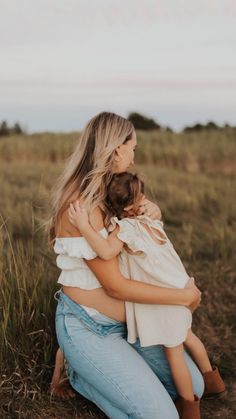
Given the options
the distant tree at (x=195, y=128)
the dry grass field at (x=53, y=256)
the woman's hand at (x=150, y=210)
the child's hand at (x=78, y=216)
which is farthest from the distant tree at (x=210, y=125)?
the child's hand at (x=78, y=216)

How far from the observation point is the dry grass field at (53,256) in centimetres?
320

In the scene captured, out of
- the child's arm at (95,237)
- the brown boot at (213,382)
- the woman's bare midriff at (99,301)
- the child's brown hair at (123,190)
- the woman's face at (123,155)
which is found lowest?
the brown boot at (213,382)

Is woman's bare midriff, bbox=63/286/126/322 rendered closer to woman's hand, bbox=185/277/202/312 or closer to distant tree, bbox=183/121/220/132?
woman's hand, bbox=185/277/202/312

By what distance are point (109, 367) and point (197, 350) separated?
64cm

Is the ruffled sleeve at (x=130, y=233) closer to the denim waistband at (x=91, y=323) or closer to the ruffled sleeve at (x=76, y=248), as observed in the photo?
the ruffled sleeve at (x=76, y=248)

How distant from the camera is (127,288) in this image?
111 inches

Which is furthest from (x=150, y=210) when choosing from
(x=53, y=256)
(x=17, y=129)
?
(x=17, y=129)

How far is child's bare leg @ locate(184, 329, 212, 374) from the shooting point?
3240 mm

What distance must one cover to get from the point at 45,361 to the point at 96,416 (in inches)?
14.1

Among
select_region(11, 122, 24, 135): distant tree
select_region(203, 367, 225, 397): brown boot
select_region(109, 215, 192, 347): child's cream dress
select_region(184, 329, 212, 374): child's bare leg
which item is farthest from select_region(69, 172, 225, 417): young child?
select_region(11, 122, 24, 135): distant tree

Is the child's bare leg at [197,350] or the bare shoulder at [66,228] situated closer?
the bare shoulder at [66,228]

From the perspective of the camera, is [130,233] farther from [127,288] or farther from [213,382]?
[213,382]

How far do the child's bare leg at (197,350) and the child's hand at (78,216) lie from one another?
2.66ft

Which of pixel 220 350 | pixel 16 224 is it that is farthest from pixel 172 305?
pixel 16 224
